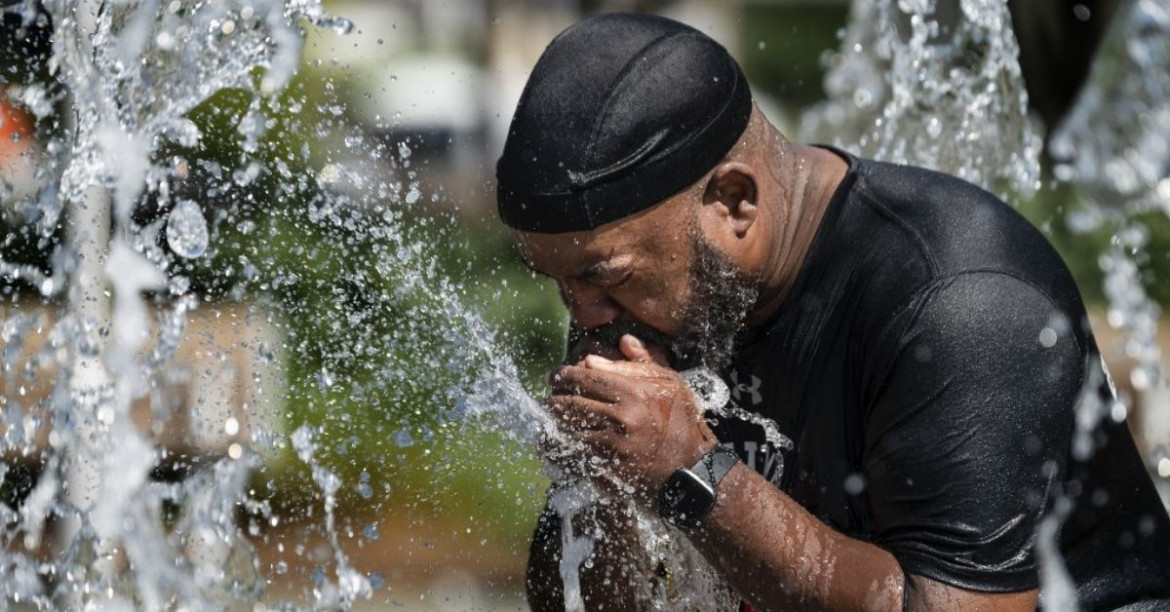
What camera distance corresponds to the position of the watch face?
2.42 meters

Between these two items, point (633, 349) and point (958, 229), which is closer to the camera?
point (958, 229)

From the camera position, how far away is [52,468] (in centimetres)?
398

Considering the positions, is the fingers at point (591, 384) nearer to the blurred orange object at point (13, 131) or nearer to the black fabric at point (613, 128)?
the black fabric at point (613, 128)

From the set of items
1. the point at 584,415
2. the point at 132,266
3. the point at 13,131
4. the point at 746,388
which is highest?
the point at 584,415

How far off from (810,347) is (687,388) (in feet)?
0.85

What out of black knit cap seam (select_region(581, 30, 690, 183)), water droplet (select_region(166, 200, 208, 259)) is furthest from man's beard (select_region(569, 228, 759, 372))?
water droplet (select_region(166, 200, 208, 259))

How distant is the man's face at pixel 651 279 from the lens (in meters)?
2.54

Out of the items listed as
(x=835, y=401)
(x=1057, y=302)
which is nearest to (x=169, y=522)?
(x=835, y=401)

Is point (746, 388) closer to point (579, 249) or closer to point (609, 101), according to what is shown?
point (579, 249)

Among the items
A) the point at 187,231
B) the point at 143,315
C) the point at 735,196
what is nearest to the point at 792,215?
the point at 735,196

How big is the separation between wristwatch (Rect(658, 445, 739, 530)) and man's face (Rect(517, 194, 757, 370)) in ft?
0.93

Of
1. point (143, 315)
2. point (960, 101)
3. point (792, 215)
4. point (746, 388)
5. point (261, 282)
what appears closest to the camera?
point (792, 215)

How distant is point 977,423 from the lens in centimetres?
233

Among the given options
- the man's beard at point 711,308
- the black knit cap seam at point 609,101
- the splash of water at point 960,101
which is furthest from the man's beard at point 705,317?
the splash of water at point 960,101
